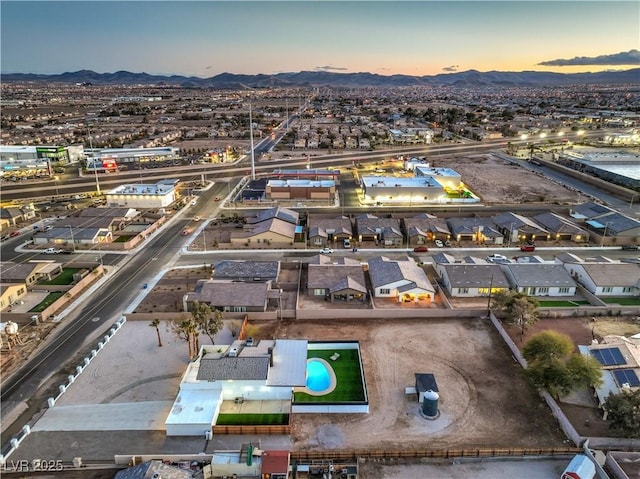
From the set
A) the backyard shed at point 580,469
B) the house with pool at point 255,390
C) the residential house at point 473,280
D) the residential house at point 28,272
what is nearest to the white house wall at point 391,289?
the residential house at point 473,280

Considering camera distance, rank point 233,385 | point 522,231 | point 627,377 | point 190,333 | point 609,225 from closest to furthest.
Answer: point 627,377 → point 233,385 → point 190,333 → point 522,231 → point 609,225

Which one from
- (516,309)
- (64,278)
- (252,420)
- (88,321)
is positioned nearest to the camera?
(252,420)

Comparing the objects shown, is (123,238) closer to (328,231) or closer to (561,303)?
(328,231)

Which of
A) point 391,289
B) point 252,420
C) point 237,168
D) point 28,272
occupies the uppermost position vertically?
point 237,168

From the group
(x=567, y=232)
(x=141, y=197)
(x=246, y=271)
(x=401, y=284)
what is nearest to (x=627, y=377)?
(x=401, y=284)

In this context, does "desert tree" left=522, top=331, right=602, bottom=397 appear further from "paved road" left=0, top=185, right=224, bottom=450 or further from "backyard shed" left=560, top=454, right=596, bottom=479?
"paved road" left=0, top=185, right=224, bottom=450

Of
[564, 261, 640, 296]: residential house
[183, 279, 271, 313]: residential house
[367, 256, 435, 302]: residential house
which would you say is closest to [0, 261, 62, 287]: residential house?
[183, 279, 271, 313]: residential house

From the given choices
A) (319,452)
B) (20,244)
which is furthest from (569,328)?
(20,244)
